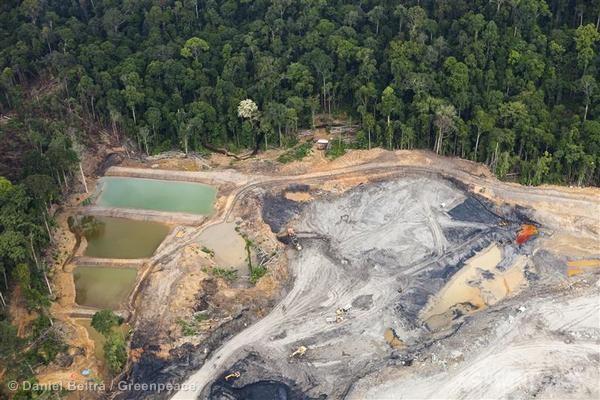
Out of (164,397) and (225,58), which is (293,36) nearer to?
(225,58)

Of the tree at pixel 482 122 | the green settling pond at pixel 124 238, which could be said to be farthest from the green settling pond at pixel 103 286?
the tree at pixel 482 122

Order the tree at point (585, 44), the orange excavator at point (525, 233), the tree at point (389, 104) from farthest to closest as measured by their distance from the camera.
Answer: the tree at point (389, 104) → the tree at point (585, 44) → the orange excavator at point (525, 233)

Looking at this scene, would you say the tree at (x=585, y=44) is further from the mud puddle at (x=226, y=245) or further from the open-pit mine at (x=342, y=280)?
the mud puddle at (x=226, y=245)

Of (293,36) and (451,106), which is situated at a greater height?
(293,36)

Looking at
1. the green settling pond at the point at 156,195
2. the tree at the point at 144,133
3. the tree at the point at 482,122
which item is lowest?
the green settling pond at the point at 156,195

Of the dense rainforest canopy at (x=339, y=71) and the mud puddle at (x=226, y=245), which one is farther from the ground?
the dense rainforest canopy at (x=339, y=71)

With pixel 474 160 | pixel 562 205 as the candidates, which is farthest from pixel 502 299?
pixel 474 160

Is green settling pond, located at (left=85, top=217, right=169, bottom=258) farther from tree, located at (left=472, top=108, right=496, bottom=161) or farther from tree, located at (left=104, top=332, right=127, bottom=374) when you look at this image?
tree, located at (left=472, top=108, right=496, bottom=161)
